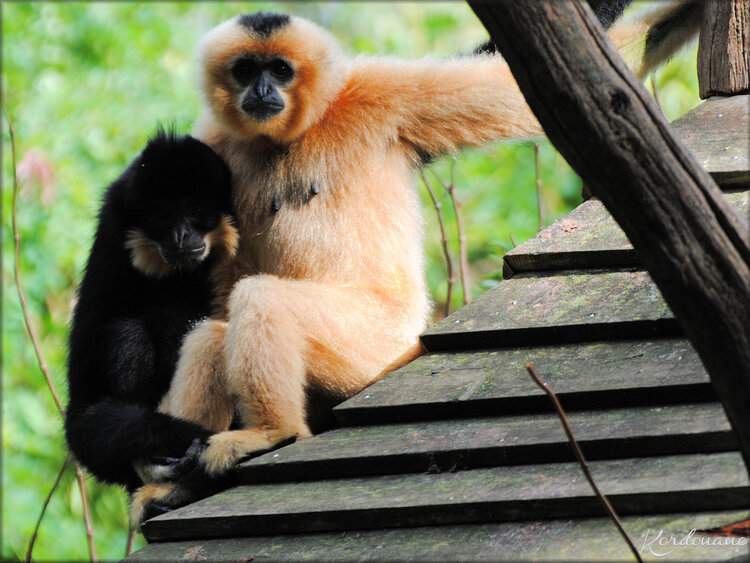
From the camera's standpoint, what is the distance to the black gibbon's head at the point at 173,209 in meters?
4.30

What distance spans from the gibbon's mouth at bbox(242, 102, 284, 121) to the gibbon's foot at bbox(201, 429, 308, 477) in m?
1.65

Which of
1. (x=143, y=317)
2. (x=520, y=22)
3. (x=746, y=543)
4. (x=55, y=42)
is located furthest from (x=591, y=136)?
(x=55, y=42)

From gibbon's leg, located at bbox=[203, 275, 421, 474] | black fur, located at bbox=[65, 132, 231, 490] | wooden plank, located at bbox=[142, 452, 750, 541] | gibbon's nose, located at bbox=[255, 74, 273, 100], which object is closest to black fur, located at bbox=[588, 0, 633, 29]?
gibbon's nose, located at bbox=[255, 74, 273, 100]

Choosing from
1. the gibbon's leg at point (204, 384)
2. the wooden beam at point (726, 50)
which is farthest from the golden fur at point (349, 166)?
the wooden beam at point (726, 50)

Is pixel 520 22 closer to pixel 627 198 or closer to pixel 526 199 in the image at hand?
pixel 627 198

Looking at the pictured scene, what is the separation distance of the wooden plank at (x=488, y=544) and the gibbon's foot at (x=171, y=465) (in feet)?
2.20

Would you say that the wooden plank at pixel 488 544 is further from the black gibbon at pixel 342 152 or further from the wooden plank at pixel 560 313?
the black gibbon at pixel 342 152

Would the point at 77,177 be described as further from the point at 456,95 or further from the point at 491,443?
the point at 491,443

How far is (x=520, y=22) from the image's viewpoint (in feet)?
6.42

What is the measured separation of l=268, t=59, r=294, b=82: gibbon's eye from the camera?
4645mm

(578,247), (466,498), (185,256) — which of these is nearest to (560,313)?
(578,247)

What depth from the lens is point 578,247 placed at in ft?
12.1

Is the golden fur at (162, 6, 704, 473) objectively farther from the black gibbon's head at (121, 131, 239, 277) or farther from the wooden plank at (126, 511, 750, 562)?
the wooden plank at (126, 511, 750, 562)

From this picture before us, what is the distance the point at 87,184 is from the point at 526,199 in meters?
4.57
